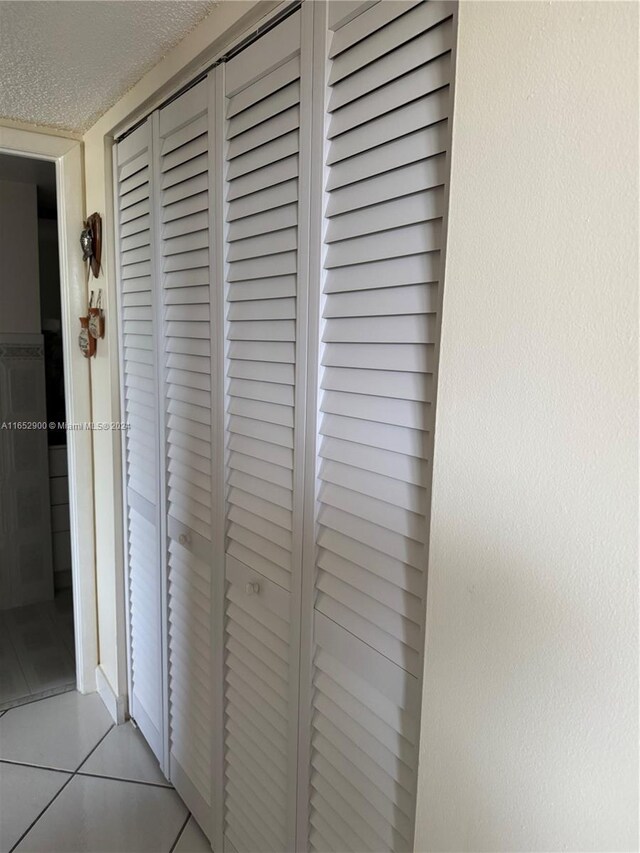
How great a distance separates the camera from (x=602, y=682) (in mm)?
528

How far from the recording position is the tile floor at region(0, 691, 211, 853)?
158cm

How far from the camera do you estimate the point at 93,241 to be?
6.29ft

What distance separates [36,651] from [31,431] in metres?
1.07

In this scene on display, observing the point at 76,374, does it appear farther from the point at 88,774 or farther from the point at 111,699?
the point at 88,774

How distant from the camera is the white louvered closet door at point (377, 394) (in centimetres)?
78

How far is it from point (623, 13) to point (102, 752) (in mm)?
2293

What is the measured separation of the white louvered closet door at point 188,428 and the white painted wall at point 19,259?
161 centimetres

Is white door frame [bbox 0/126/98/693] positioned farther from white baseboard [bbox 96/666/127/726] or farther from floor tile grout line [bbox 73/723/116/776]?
floor tile grout line [bbox 73/723/116/776]

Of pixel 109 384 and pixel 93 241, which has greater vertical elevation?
pixel 93 241

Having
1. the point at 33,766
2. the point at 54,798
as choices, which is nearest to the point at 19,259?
the point at 33,766

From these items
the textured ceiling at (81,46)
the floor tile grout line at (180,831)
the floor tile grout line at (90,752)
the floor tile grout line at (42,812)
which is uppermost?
the textured ceiling at (81,46)

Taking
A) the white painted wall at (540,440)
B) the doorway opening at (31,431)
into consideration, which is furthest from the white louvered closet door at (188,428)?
the doorway opening at (31,431)

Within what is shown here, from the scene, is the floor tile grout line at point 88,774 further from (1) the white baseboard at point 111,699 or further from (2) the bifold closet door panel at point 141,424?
(1) the white baseboard at point 111,699

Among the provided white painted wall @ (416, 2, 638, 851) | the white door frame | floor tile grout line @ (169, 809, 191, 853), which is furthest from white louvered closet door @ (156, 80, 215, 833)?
white painted wall @ (416, 2, 638, 851)
